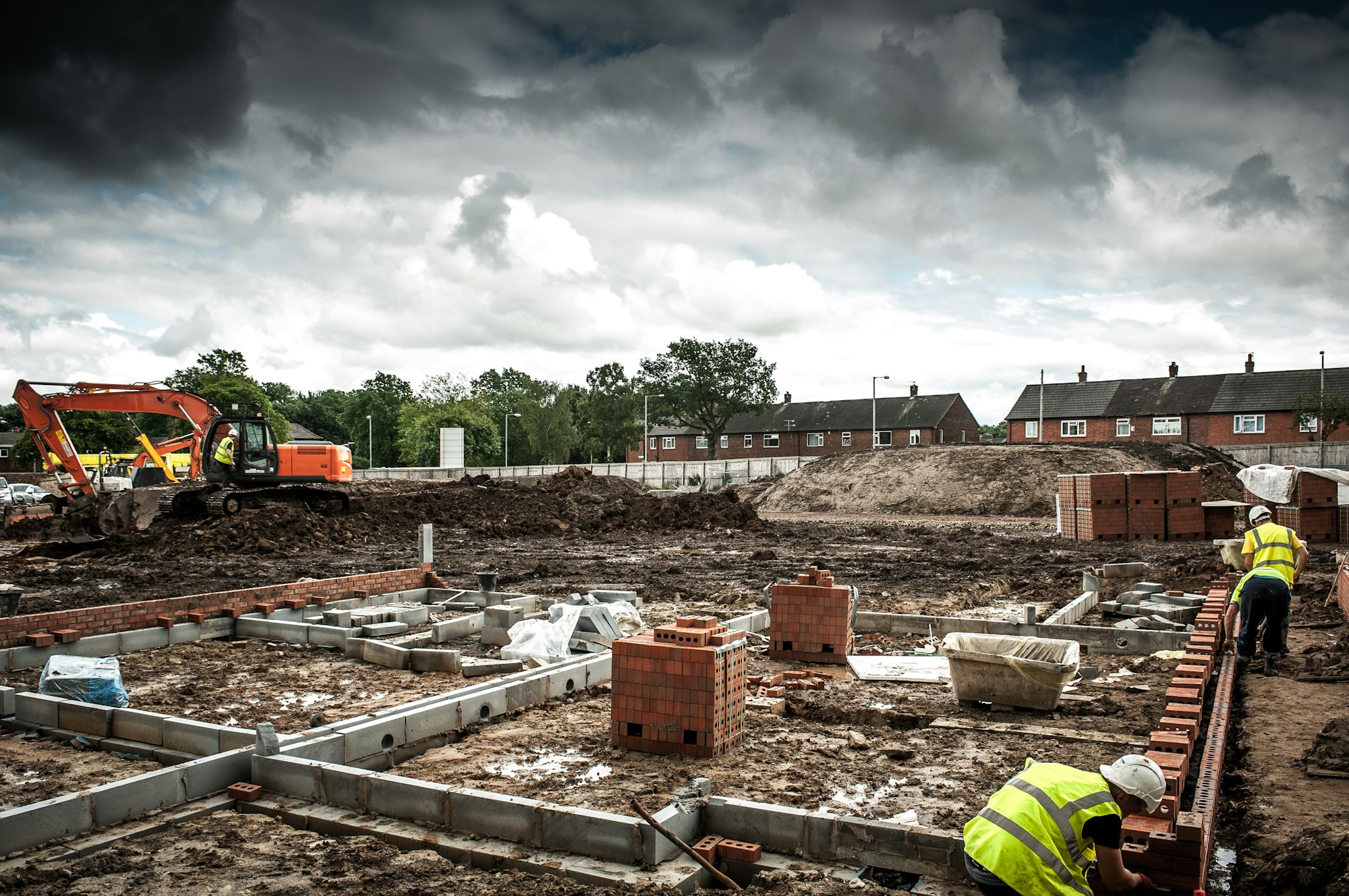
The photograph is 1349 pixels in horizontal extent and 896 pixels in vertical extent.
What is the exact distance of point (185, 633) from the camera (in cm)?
1035

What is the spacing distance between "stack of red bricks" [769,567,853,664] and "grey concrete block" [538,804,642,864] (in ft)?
16.0

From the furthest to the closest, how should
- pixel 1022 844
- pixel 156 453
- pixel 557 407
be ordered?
1. pixel 557 407
2. pixel 156 453
3. pixel 1022 844

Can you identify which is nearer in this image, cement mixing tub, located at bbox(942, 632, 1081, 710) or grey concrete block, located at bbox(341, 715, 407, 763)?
grey concrete block, located at bbox(341, 715, 407, 763)

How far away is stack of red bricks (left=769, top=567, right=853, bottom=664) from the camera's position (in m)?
9.35

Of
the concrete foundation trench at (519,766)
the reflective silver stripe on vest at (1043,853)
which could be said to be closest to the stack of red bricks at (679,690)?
the concrete foundation trench at (519,766)

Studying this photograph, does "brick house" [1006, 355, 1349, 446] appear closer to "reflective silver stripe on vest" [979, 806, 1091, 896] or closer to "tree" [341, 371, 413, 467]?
"reflective silver stripe on vest" [979, 806, 1091, 896]

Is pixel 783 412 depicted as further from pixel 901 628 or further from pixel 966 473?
pixel 901 628

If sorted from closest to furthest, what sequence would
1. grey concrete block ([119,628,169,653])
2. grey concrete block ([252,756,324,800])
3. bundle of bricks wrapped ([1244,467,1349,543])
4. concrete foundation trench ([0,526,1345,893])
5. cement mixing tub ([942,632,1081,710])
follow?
concrete foundation trench ([0,526,1345,893])
grey concrete block ([252,756,324,800])
cement mixing tub ([942,632,1081,710])
grey concrete block ([119,628,169,653])
bundle of bricks wrapped ([1244,467,1349,543])

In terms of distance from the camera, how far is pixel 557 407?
8031cm

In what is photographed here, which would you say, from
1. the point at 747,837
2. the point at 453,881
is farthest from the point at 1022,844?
the point at 453,881

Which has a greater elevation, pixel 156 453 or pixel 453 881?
pixel 156 453

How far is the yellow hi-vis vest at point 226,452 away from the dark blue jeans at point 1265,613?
69.2 feet

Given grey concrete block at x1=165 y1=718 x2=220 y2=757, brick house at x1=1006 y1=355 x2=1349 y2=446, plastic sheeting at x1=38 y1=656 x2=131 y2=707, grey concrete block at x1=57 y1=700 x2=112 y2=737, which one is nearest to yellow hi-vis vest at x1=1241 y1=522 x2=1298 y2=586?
grey concrete block at x1=165 y1=718 x2=220 y2=757

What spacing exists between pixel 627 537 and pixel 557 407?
181 feet
